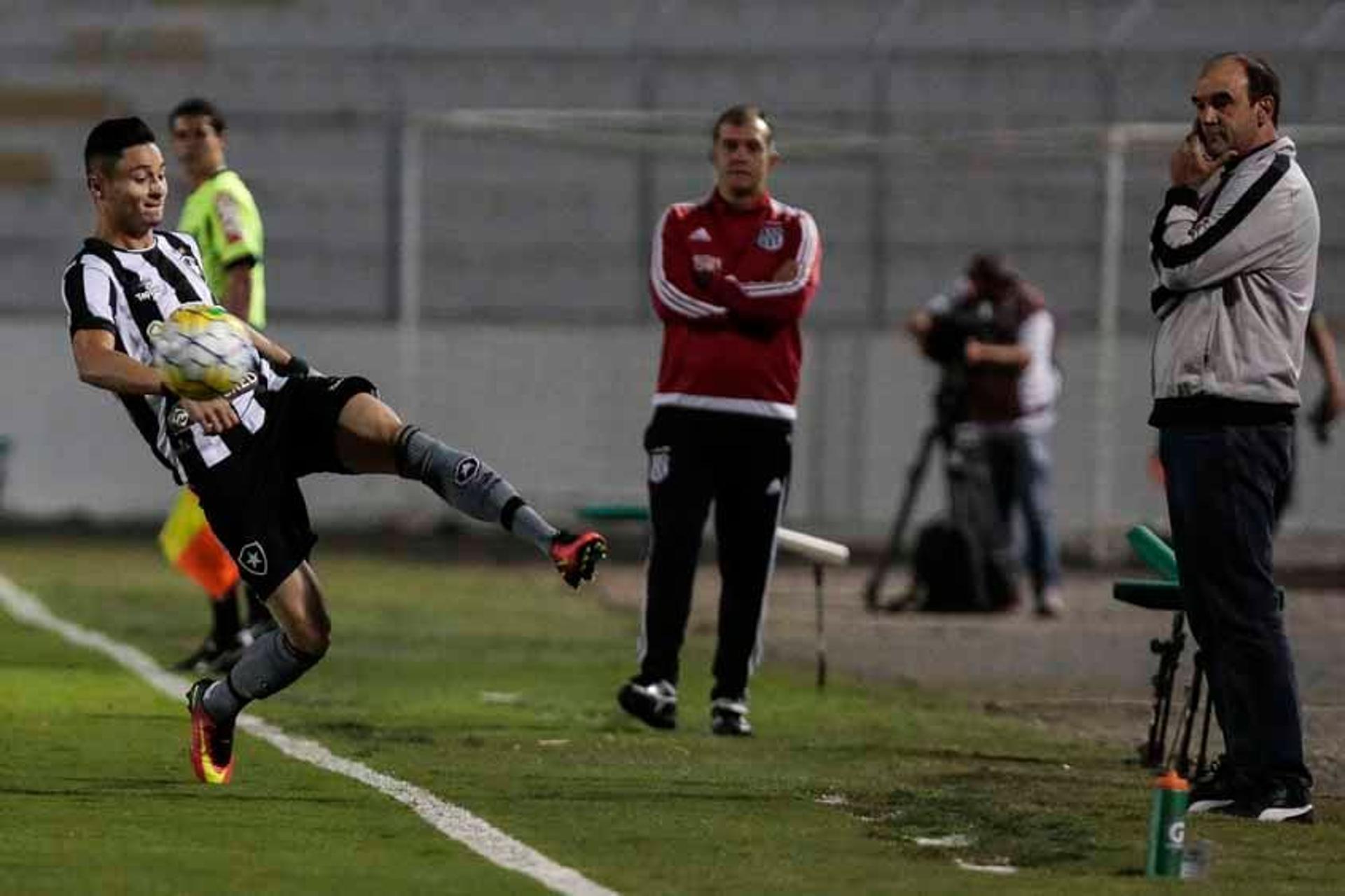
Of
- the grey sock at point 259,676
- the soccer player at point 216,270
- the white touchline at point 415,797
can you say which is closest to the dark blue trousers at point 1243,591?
the white touchline at point 415,797

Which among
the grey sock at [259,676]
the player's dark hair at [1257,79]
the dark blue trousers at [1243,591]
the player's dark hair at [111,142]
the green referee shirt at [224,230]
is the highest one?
the player's dark hair at [1257,79]

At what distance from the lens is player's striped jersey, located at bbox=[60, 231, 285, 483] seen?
8.68 meters

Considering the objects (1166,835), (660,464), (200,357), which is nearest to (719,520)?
(660,464)

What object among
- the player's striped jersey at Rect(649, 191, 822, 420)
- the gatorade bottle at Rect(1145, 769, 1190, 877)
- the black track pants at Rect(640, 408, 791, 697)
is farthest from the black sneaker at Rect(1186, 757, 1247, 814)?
the player's striped jersey at Rect(649, 191, 822, 420)

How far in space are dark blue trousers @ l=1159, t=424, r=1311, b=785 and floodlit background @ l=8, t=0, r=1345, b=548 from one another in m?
14.1

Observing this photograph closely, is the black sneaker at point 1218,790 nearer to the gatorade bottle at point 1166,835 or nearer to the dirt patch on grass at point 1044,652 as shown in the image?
the dirt patch on grass at point 1044,652

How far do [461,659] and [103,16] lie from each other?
16.7 meters

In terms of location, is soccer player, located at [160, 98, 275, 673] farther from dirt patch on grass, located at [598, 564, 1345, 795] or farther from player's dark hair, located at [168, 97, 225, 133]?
dirt patch on grass, located at [598, 564, 1345, 795]

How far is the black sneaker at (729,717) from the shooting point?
10.6 m

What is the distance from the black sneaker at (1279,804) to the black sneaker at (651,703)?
275cm

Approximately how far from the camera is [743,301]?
10703 millimetres

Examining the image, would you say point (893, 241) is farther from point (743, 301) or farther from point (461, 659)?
point (743, 301)

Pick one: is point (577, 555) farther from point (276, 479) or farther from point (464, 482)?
point (276, 479)

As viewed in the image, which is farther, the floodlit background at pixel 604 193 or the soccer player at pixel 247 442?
the floodlit background at pixel 604 193
